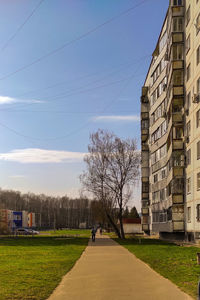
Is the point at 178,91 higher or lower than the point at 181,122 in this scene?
higher

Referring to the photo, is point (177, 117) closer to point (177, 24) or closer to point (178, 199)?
point (178, 199)

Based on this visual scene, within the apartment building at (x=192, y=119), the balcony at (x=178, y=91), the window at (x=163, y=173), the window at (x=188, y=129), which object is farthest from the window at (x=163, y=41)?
the window at (x=188, y=129)

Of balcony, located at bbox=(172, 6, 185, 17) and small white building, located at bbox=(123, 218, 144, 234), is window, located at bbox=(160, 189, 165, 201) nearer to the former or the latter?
balcony, located at bbox=(172, 6, 185, 17)

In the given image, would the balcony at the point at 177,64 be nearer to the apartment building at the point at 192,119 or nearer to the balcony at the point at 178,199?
the apartment building at the point at 192,119

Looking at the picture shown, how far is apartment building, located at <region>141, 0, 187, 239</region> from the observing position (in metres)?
40.7

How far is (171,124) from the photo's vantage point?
42000mm

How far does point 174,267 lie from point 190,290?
6.20 meters

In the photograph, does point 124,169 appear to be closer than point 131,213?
Yes

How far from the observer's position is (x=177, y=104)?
41062 mm

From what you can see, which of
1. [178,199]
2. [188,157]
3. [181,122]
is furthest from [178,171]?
[181,122]

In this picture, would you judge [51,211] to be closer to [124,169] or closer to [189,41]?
[124,169]

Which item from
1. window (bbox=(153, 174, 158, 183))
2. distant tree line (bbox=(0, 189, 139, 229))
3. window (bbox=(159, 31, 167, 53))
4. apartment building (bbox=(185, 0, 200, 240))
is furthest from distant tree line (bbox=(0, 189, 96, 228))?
apartment building (bbox=(185, 0, 200, 240))

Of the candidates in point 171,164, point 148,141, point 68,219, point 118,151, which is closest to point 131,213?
point 68,219

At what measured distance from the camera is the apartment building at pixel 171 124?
40.7m
